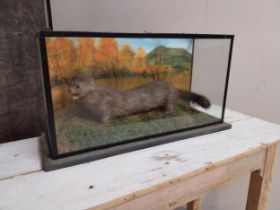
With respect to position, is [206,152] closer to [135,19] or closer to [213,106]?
A: [213,106]

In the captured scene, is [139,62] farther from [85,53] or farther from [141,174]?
[141,174]

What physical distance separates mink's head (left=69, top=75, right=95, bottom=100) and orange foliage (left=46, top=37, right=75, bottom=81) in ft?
0.07

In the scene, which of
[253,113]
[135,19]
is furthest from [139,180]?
[253,113]

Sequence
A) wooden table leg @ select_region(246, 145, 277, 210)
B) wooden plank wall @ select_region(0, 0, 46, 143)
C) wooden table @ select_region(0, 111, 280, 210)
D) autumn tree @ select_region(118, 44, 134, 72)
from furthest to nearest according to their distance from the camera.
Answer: wooden table leg @ select_region(246, 145, 277, 210) < wooden plank wall @ select_region(0, 0, 46, 143) < autumn tree @ select_region(118, 44, 134, 72) < wooden table @ select_region(0, 111, 280, 210)

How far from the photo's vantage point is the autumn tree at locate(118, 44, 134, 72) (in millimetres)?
560

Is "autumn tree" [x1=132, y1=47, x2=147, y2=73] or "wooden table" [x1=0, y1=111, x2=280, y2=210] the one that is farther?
"autumn tree" [x1=132, y1=47, x2=147, y2=73]

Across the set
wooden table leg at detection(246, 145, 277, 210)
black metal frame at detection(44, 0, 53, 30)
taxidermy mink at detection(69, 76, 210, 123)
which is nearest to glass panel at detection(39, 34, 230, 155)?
taxidermy mink at detection(69, 76, 210, 123)

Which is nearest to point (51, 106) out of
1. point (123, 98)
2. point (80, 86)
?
point (80, 86)

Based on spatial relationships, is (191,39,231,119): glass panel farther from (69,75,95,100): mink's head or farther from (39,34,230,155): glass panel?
(69,75,95,100): mink's head

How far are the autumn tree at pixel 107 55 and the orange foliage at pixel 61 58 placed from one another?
6 cm

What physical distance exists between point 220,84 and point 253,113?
2.54 feet

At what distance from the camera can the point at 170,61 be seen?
2.13ft

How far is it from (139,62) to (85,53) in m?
0.14

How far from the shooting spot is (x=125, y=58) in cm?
→ 57
